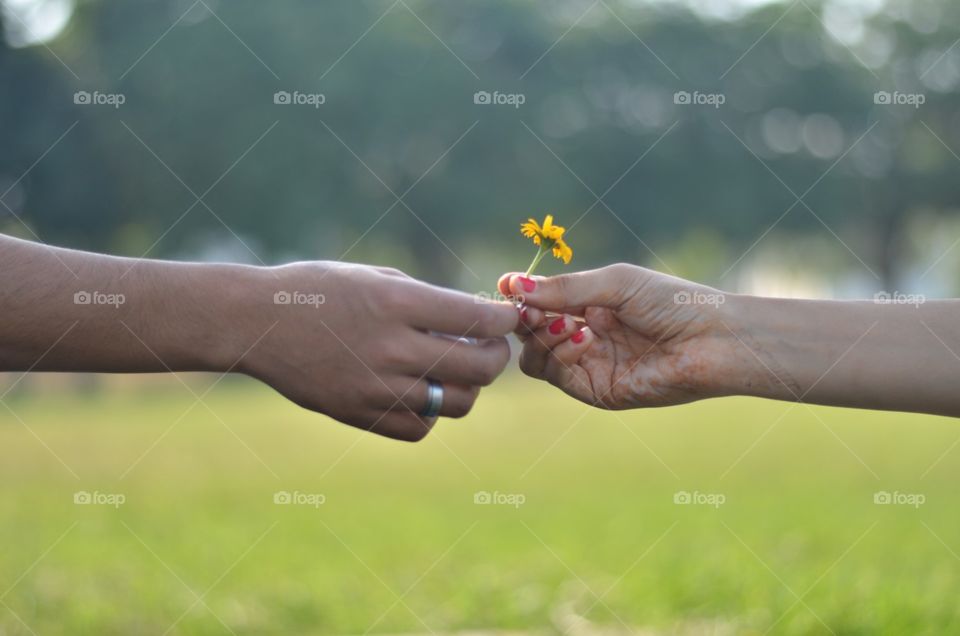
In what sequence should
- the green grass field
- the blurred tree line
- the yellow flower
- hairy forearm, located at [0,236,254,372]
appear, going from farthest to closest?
the blurred tree line < the green grass field < the yellow flower < hairy forearm, located at [0,236,254,372]

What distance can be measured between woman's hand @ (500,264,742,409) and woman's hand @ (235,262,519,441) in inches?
12.2

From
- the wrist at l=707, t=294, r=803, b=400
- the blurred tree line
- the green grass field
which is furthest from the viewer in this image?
the blurred tree line

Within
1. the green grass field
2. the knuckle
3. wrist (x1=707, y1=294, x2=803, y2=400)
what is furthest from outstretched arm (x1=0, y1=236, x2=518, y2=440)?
the green grass field

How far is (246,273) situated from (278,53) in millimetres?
31474

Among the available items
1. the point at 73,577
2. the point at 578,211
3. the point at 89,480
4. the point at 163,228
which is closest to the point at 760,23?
the point at 578,211

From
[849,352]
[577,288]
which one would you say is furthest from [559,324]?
[849,352]

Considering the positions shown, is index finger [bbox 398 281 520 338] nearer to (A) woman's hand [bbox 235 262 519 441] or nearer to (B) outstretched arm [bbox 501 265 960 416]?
Result: (A) woman's hand [bbox 235 262 519 441]

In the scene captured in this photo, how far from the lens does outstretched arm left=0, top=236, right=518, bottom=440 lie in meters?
3.05

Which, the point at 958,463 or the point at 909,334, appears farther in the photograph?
the point at 958,463

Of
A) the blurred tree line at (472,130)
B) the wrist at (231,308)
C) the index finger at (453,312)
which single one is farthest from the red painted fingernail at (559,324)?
the blurred tree line at (472,130)

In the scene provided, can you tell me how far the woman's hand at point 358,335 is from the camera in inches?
121

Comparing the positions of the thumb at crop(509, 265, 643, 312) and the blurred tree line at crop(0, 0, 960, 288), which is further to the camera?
the blurred tree line at crop(0, 0, 960, 288)

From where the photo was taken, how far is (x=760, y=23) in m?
39.7

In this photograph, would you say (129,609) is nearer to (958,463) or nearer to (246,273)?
(246,273)
